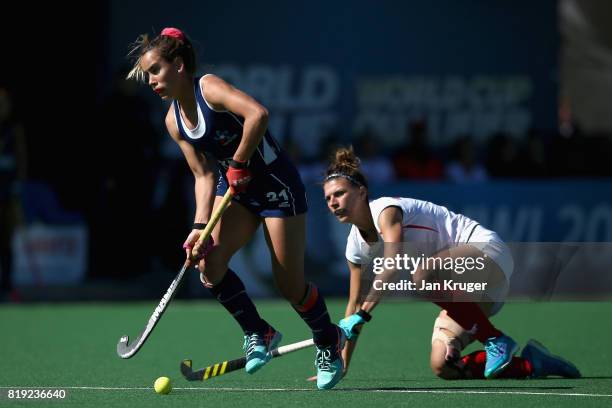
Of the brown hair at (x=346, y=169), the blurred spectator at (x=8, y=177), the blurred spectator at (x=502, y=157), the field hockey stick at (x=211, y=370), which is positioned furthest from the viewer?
the blurred spectator at (x=502, y=157)

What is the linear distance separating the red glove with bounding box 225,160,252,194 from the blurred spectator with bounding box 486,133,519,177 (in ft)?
23.6

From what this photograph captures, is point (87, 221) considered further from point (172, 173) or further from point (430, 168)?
point (430, 168)

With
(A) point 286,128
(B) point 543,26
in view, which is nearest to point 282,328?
(A) point 286,128

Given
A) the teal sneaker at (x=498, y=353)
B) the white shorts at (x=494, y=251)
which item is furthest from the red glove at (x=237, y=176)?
the teal sneaker at (x=498, y=353)

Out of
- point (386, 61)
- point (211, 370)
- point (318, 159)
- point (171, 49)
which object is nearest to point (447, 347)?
point (211, 370)

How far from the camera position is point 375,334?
855 centimetres

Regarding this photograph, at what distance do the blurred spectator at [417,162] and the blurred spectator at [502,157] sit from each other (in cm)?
62

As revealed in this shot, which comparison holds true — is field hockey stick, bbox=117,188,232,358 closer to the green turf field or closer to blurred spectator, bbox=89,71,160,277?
the green turf field

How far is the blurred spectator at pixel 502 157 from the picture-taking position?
41.0 ft

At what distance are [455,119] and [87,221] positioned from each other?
4.52 meters

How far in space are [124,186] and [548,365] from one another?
6354mm

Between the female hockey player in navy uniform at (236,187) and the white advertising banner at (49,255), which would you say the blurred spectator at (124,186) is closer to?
the white advertising banner at (49,255)

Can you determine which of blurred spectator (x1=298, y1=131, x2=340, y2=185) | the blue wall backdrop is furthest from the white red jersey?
the blue wall backdrop

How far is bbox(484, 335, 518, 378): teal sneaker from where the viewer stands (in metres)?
6.11
